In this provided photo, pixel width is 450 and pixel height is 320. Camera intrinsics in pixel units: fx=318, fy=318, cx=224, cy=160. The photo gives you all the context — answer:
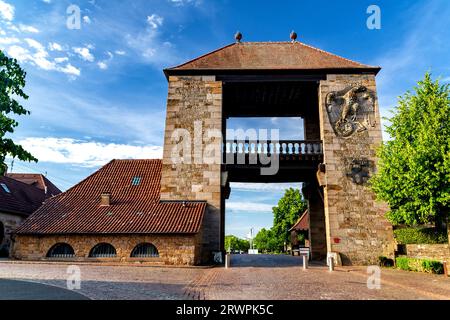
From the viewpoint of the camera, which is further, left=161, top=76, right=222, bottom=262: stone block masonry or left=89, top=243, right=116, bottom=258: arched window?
left=161, top=76, right=222, bottom=262: stone block masonry

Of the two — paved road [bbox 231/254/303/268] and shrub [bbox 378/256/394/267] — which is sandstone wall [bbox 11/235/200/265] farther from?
shrub [bbox 378/256/394/267]

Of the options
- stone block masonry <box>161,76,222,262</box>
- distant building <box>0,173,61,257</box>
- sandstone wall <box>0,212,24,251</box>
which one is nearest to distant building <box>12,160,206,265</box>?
stone block masonry <box>161,76,222,262</box>

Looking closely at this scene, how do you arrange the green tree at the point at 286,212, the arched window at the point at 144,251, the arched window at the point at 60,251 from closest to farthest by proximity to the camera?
the arched window at the point at 144,251
the arched window at the point at 60,251
the green tree at the point at 286,212

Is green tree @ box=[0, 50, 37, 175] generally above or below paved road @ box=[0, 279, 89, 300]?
above

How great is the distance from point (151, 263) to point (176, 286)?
6.43 metres

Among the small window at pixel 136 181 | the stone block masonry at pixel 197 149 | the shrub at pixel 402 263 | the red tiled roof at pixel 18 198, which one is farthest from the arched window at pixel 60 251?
the shrub at pixel 402 263

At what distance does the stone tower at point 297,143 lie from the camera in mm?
15539

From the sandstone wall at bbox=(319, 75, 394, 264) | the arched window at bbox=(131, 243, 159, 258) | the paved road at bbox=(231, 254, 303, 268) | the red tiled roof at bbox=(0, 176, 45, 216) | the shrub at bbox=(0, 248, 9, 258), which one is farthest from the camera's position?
the red tiled roof at bbox=(0, 176, 45, 216)

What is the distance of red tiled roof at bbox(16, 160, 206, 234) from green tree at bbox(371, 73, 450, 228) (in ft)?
28.0

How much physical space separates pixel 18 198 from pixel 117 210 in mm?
12001

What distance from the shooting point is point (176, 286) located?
27.2 feet

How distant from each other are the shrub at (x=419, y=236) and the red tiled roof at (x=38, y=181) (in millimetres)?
27892

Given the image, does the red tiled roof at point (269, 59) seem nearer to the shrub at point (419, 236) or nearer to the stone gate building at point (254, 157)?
the stone gate building at point (254, 157)

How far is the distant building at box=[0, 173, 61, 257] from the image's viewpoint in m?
20.6
